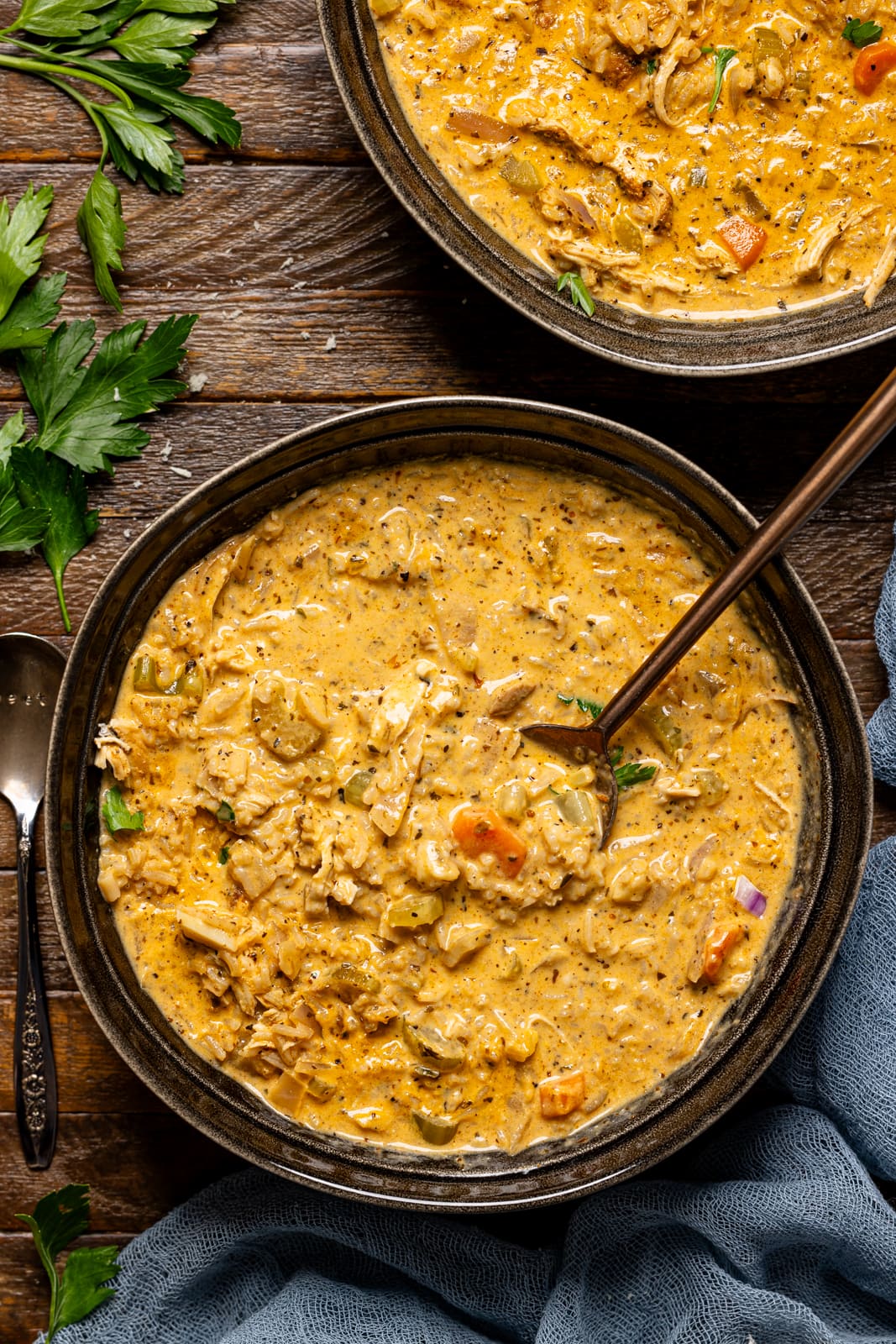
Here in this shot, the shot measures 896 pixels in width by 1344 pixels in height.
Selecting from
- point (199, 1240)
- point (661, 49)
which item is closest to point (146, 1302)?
point (199, 1240)

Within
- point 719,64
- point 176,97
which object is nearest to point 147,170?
point 176,97

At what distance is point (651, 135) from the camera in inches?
122

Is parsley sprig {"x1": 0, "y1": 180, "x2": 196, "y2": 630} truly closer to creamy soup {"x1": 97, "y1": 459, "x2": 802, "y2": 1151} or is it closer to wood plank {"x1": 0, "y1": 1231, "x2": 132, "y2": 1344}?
creamy soup {"x1": 97, "y1": 459, "x2": 802, "y2": 1151}

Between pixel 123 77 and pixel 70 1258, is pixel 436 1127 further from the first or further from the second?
pixel 123 77

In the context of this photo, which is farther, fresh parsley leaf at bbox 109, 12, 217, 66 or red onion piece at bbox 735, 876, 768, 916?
fresh parsley leaf at bbox 109, 12, 217, 66

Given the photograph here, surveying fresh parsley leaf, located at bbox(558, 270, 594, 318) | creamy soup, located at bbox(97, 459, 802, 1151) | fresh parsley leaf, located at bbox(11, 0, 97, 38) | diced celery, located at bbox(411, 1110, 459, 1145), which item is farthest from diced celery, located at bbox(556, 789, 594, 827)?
fresh parsley leaf, located at bbox(11, 0, 97, 38)

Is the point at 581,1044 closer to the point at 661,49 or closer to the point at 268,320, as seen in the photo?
the point at 268,320

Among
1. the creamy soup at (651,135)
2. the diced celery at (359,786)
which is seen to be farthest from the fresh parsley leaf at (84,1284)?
the creamy soup at (651,135)

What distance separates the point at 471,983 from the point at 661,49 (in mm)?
2515

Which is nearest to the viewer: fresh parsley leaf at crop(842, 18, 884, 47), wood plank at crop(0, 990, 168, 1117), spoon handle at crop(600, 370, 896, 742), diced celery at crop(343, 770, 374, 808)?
spoon handle at crop(600, 370, 896, 742)

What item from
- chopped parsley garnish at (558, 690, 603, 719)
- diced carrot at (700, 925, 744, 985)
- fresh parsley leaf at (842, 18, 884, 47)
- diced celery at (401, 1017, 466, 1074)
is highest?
fresh parsley leaf at (842, 18, 884, 47)

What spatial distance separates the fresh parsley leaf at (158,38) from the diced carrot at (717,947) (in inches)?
110

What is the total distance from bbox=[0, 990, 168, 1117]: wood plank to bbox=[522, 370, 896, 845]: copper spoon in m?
1.53

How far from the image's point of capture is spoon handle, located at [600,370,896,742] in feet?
8.01
